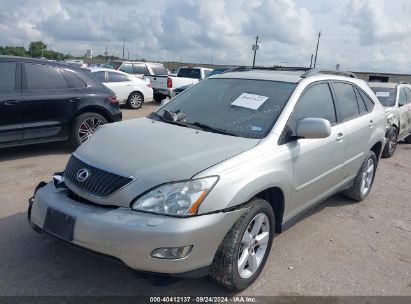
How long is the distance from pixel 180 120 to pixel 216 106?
0.39 m

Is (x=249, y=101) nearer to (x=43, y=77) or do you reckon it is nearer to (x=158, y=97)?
(x=43, y=77)

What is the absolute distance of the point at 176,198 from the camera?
265 centimetres

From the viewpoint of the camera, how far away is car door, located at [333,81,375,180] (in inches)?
178

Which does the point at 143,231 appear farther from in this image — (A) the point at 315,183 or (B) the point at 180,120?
(A) the point at 315,183

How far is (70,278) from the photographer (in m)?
3.09

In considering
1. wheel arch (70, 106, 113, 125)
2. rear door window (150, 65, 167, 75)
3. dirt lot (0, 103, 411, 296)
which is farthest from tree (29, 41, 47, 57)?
dirt lot (0, 103, 411, 296)

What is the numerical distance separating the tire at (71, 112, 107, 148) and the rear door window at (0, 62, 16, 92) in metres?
1.16

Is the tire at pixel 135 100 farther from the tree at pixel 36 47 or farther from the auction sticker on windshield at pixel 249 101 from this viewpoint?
the tree at pixel 36 47

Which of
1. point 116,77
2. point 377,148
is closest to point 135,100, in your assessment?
point 116,77

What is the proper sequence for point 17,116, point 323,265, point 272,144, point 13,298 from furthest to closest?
point 17,116
point 323,265
point 272,144
point 13,298

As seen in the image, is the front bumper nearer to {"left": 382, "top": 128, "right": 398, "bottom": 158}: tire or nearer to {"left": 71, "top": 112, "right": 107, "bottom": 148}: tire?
{"left": 71, "top": 112, "right": 107, "bottom": 148}: tire

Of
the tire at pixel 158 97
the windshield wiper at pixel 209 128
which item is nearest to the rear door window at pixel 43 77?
the windshield wiper at pixel 209 128

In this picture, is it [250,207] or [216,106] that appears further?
[216,106]

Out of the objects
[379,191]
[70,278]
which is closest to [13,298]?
[70,278]
